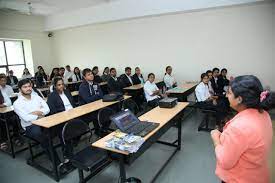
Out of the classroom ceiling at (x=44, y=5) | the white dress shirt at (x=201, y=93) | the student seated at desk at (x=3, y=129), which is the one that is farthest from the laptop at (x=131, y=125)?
the classroom ceiling at (x=44, y=5)

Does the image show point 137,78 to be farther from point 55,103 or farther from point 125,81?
point 55,103

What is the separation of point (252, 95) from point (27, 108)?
294 centimetres

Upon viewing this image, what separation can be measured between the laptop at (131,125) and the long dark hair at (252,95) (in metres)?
1.07

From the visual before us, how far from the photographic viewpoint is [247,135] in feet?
3.55

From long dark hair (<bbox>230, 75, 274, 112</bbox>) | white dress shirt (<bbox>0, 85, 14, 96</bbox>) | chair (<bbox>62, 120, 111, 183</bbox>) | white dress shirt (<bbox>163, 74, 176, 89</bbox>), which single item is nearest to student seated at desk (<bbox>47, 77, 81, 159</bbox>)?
chair (<bbox>62, 120, 111, 183</bbox>)

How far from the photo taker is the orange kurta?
3.58ft

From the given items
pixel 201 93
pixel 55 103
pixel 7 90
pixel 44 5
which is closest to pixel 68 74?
pixel 44 5

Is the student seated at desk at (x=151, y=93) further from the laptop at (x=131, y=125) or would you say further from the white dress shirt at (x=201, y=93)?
the laptop at (x=131, y=125)

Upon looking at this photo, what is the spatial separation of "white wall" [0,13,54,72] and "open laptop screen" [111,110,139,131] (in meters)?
7.67

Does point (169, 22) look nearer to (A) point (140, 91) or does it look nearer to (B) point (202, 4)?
(B) point (202, 4)

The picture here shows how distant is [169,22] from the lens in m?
6.75

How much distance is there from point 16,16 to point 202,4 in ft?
22.8

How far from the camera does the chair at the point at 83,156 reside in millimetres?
2146

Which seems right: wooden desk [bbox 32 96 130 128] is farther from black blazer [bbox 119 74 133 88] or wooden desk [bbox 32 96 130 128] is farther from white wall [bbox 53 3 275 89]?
white wall [bbox 53 3 275 89]
